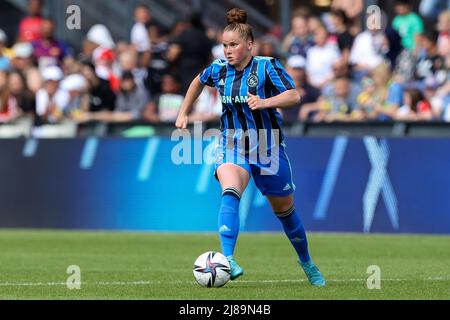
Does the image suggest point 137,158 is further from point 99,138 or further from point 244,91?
point 244,91

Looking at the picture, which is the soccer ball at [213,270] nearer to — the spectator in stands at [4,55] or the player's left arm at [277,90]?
the player's left arm at [277,90]

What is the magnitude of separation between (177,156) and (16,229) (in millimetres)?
2746

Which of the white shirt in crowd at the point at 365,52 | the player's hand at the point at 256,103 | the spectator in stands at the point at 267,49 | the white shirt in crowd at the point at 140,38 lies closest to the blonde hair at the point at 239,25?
the player's hand at the point at 256,103

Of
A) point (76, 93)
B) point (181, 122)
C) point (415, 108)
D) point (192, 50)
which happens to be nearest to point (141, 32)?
point (192, 50)

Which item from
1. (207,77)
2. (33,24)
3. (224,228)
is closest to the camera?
(224,228)

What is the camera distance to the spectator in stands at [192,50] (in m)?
20.6

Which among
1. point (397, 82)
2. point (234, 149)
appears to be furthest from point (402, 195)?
point (234, 149)

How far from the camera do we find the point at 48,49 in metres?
22.2

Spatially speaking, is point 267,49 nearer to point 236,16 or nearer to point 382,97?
point 382,97

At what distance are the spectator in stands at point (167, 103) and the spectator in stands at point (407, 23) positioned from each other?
3707 mm

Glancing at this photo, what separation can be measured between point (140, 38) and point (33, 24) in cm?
214

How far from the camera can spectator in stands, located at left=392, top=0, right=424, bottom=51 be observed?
20000 mm

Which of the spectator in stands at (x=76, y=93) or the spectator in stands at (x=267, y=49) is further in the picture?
the spectator in stands at (x=76, y=93)

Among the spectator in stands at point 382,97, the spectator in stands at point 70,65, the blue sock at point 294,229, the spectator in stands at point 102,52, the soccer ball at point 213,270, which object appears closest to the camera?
the soccer ball at point 213,270
